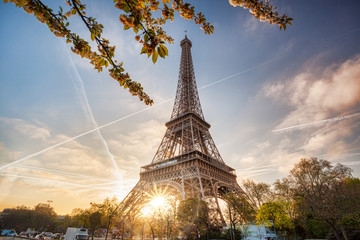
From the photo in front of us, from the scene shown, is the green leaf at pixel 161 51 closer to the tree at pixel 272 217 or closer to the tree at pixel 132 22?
the tree at pixel 132 22

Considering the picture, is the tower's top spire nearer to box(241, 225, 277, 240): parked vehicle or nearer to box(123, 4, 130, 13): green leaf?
box(241, 225, 277, 240): parked vehicle

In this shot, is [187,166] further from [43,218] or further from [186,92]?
[43,218]

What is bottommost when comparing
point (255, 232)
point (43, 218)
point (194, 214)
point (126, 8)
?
point (43, 218)

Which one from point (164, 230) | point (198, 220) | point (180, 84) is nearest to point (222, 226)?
point (198, 220)

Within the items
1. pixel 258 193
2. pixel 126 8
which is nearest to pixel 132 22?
pixel 126 8

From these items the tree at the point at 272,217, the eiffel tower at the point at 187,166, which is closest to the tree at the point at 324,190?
the tree at the point at 272,217

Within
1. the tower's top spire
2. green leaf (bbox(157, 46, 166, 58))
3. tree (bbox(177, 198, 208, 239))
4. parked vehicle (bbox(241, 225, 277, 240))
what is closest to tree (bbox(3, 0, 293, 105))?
green leaf (bbox(157, 46, 166, 58))
